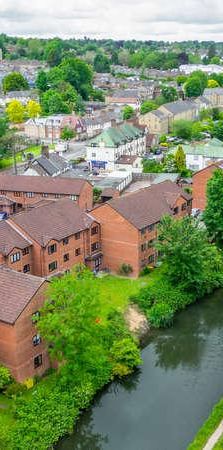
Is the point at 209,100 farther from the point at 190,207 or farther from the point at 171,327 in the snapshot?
the point at 171,327


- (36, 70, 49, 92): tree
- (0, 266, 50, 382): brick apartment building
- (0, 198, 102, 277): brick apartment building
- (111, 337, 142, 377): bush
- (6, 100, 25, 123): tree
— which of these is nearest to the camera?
(0, 266, 50, 382): brick apartment building

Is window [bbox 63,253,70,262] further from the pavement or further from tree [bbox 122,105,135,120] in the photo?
tree [bbox 122,105,135,120]

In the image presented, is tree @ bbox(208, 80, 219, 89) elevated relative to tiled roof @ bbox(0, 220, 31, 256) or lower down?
elevated

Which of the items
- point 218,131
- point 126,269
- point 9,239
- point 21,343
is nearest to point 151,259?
point 126,269

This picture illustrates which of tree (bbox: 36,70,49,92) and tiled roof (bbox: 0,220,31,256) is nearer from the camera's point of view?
tiled roof (bbox: 0,220,31,256)

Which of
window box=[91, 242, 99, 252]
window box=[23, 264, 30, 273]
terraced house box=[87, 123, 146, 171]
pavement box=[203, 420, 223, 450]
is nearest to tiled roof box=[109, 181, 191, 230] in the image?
window box=[91, 242, 99, 252]

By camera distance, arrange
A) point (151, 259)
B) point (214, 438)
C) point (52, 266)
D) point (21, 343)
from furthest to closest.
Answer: point (151, 259) < point (52, 266) < point (21, 343) < point (214, 438)

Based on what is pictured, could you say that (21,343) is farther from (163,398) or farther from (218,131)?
(218,131)
